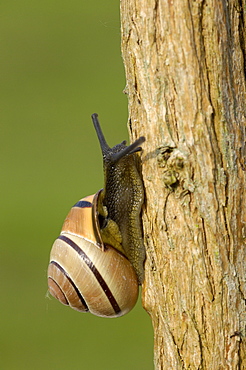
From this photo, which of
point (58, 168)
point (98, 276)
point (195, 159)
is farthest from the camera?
point (58, 168)

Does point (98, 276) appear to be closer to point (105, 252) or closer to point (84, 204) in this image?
point (105, 252)

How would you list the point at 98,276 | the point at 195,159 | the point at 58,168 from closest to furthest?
1. the point at 195,159
2. the point at 98,276
3. the point at 58,168

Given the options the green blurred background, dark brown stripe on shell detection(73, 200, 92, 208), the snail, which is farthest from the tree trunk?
the green blurred background

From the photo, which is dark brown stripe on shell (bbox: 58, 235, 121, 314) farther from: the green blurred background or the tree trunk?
the green blurred background

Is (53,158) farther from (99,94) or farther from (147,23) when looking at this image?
(147,23)

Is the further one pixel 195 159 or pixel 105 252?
pixel 105 252

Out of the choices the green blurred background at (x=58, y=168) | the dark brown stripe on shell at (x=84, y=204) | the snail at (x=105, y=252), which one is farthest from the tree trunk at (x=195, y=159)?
the green blurred background at (x=58, y=168)

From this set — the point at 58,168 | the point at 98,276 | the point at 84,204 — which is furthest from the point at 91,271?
the point at 58,168
